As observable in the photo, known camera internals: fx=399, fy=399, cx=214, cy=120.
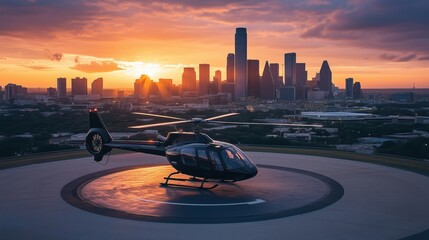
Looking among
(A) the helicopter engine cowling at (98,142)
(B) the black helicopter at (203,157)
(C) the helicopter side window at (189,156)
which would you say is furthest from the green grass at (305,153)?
(C) the helicopter side window at (189,156)

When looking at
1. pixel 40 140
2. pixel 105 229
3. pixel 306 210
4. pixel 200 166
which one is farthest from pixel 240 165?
pixel 40 140

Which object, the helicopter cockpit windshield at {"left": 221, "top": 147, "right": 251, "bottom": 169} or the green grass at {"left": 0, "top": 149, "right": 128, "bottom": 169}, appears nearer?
the helicopter cockpit windshield at {"left": 221, "top": 147, "right": 251, "bottom": 169}

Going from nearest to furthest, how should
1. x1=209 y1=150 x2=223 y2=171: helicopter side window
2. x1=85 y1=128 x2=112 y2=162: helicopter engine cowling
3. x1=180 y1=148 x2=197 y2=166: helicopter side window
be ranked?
x1=209 y1=150 x2=223 y2=171: helicopter side window → x1=180 y1=148 x2=197 y2=166: helicopter side window → x1=85 y1=128 x2=112 y2=162: helicopter engine cowling

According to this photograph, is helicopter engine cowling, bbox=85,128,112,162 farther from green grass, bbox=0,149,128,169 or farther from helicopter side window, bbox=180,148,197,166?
green grass, bbox=0,149,128,169

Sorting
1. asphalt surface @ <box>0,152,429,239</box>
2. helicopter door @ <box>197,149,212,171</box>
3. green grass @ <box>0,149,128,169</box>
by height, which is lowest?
asphalt surface @ <box>0,152,429,239</box>

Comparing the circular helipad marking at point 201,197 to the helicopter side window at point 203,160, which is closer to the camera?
the circular helipad marking at point 201,197

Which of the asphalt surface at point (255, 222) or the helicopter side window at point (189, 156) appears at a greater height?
the helicopter side window at point (189, 156)

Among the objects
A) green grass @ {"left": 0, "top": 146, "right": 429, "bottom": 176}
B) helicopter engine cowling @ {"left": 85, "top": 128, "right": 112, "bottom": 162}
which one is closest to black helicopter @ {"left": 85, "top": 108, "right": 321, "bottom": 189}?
helicopter engine cowling @ {"left": 85, "top": 128, "right": 112, "bottom": 162}

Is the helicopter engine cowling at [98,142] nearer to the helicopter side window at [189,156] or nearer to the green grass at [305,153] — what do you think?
the helicopter side window at [189,156]
